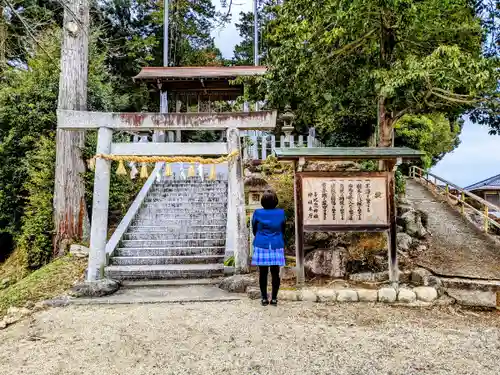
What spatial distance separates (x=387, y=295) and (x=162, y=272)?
4.14 m

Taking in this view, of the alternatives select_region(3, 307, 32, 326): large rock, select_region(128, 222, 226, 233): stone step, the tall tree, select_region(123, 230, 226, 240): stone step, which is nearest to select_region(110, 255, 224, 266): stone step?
select_region(123, 230, 226, 240): stone step

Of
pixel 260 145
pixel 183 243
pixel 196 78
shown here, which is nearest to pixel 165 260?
pixel 183 243

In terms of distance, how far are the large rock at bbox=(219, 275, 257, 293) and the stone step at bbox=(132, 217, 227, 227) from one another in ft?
8.28

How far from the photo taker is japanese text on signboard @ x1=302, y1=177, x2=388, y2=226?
18.9 ft

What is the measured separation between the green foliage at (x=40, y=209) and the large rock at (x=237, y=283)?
5176 millimetres

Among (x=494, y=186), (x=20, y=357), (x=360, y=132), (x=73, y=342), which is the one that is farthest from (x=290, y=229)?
(x=494, y=186)

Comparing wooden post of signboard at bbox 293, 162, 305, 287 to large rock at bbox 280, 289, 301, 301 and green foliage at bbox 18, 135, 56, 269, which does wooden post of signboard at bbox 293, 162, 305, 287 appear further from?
green foliage at bbox 18, 135, 56, 269

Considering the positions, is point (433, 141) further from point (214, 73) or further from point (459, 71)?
point (459, 71)

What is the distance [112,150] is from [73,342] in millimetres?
3619

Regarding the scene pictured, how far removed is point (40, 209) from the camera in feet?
27.2

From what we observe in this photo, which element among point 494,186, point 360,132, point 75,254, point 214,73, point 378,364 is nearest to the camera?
point 378,364

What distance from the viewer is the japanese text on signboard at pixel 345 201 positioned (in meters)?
5.77

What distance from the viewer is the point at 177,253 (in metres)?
7.14

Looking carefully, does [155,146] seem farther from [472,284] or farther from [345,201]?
[472,284]
